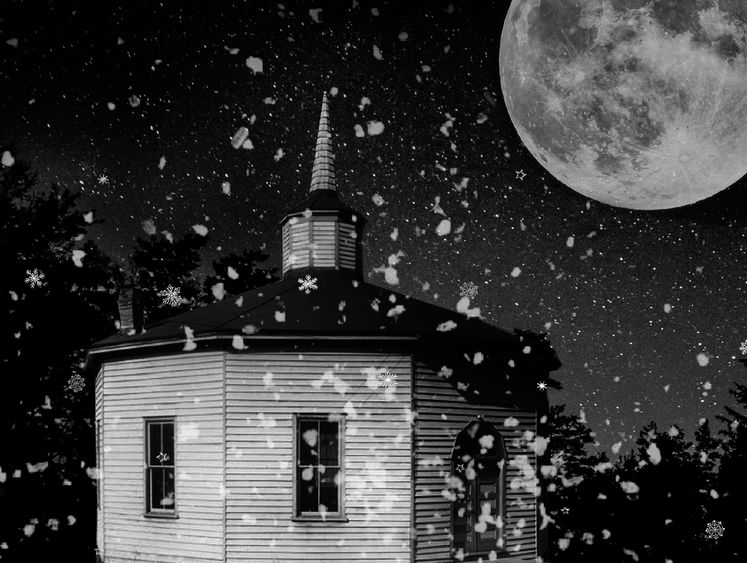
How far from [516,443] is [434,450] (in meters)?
2.67

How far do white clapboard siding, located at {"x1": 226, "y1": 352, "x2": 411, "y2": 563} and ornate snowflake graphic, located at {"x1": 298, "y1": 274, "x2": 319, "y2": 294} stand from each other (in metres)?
3.12

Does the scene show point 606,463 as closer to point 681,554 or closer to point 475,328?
point 681,554

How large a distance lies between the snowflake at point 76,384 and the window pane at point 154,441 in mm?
12386

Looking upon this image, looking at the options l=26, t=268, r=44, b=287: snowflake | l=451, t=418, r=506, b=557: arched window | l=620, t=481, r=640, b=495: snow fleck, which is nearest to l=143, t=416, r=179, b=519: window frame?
l=451, t=418, r=506, b=557: arched window

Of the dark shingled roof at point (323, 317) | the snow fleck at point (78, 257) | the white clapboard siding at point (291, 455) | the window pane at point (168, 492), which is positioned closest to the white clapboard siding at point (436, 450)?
the white clapboard siding at point (291, 455)

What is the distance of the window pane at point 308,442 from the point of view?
656 inches

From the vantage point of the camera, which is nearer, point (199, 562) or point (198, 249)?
point (199, 562)

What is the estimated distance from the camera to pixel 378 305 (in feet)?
61.6

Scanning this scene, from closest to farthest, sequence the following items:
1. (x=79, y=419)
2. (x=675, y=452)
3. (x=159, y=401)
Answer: (x=159, y=401), (x=79, y=419), (x=675, y=452)

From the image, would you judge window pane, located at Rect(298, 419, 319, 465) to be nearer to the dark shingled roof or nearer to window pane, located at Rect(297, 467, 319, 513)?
window pane, located at Rect(297, 467, 319, 513)

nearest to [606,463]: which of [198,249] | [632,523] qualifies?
[632,523]

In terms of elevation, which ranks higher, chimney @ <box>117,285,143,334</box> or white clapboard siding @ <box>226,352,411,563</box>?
chimney @ <box>117,285,143,334</box>

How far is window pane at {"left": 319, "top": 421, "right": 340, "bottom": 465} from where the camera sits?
16766 millimetres

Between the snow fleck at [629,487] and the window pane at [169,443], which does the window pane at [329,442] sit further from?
the snow fleck at [629,487]
